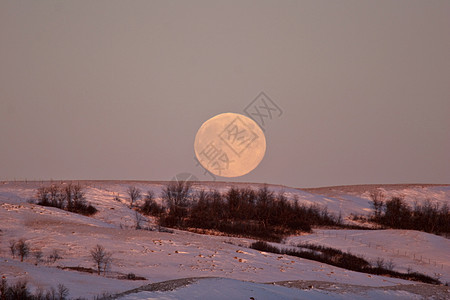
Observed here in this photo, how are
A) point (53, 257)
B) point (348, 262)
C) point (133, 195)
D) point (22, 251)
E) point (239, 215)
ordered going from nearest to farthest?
point (22, 251)
point (53, 257)
point (348, 262)
point (239, 215)
point (133, 195)

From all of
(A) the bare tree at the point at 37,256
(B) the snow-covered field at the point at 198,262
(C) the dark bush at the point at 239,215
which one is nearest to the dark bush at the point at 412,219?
(C) the dark bush at the point at 239,215

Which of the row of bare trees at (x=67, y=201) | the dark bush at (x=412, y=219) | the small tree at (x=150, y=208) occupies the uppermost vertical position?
the row of bare trees at (x=67, y=201)

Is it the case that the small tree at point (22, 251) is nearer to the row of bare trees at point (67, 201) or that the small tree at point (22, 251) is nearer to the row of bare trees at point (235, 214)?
the row of bare trees at point (235, 214)

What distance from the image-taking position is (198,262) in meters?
20.9

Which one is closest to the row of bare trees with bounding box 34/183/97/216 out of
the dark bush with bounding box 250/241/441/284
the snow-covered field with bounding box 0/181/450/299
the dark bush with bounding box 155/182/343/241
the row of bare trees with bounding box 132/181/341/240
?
A: the snow-covered field with bounding box 0/181/450/299

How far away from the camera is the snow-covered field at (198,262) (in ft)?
34.2

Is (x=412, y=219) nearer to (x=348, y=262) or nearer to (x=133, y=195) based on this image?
(x=133, y=195)

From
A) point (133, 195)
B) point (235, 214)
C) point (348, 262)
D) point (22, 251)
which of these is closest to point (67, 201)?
point (133, 195)

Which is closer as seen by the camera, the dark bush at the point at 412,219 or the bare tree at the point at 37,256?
the bare tree at the point at 37,256

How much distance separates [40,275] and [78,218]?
19477mm

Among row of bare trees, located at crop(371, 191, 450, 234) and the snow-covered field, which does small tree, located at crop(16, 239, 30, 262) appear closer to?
the snow-covered field

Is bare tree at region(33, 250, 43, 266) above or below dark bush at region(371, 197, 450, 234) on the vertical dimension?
above

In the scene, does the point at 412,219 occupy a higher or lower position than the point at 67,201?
lower

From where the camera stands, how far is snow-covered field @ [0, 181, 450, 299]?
34.2 feet
